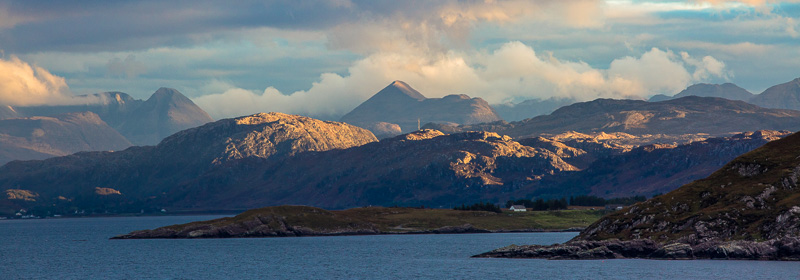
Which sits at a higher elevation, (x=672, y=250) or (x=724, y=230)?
(x=724, y=230)

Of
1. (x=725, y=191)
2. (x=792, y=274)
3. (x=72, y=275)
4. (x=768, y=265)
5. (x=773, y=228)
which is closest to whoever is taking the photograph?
(x=792, y=274)

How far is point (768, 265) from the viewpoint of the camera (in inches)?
6344

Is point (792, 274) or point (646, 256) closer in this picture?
point (792, 274)

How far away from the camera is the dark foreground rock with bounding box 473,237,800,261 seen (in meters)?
168

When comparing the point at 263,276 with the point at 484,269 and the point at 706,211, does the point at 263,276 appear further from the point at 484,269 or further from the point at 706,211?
the point at 706,211

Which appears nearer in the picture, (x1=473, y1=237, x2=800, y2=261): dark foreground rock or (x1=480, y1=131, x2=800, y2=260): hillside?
(x1=473, y1=237, x2=800, y2=261): dark foreground rock

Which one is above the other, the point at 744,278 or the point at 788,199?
the point at 788,199

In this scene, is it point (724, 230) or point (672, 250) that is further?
point (724, 230)

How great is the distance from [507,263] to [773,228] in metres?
54.8

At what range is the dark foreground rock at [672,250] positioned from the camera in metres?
168

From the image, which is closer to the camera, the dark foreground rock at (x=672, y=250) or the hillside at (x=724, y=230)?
the dark foreground rock at (x=672, y=250)

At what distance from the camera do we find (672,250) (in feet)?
590

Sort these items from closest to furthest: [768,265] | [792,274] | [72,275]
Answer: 1. [792,274]
2. [768,265]
3. [72,275]

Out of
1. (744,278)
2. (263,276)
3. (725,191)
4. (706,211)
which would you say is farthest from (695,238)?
(263,276)
